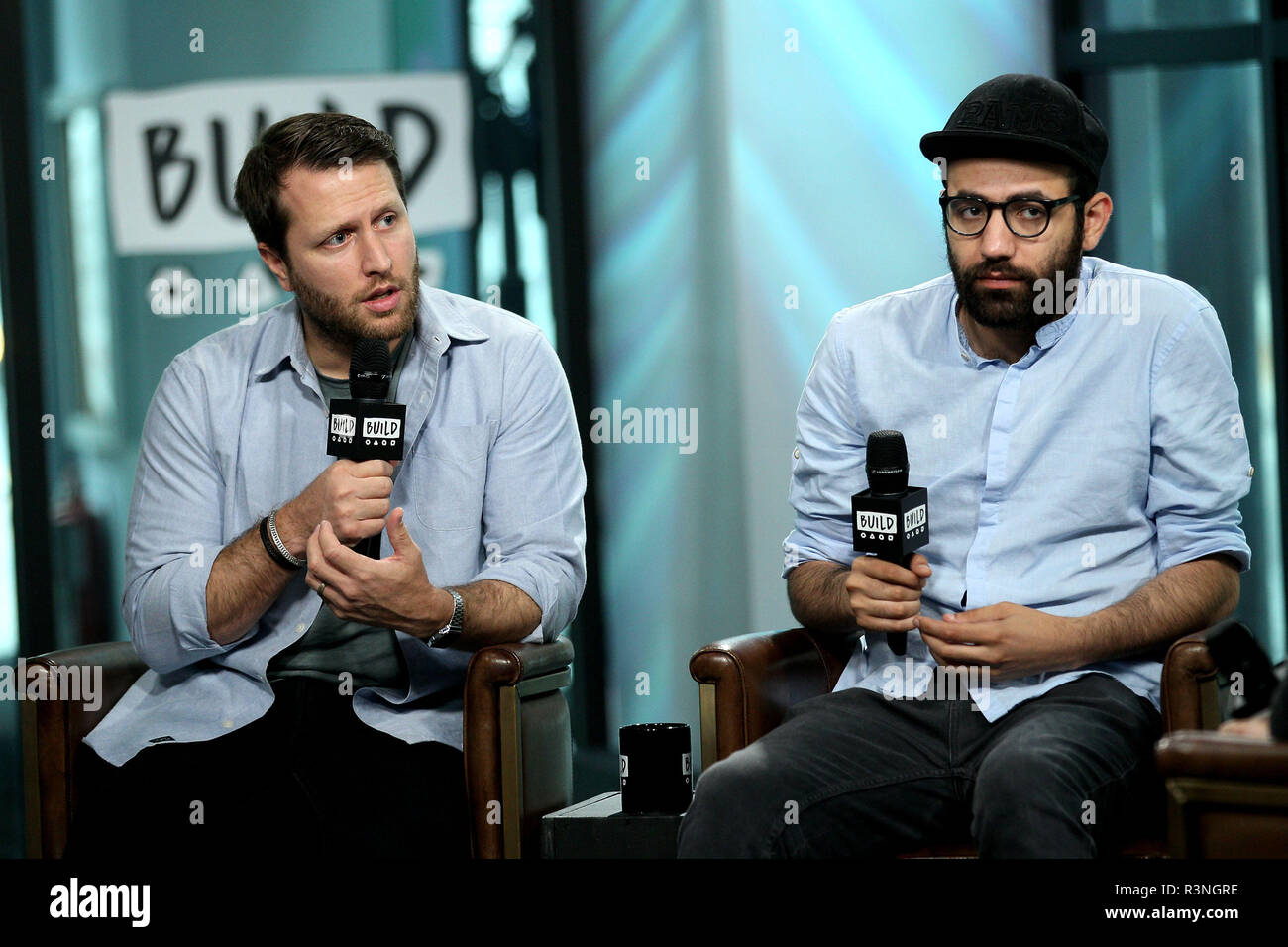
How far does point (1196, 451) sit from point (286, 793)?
1669 mm

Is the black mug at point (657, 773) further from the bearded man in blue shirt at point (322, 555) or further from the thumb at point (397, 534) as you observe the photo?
the thumb at point (397, 534)

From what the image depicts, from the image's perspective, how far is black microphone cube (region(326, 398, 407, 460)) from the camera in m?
2.27

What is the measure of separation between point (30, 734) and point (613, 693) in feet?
6.72

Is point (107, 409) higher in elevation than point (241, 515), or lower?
higher

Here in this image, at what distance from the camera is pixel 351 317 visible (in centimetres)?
263

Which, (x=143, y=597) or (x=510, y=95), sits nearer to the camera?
(x=143, y=597)

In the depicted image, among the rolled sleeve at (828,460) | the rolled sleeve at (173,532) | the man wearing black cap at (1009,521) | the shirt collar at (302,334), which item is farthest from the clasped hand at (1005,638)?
the rolled sleeve at (173,532)

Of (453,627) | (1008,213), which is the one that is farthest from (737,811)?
(1008,213)

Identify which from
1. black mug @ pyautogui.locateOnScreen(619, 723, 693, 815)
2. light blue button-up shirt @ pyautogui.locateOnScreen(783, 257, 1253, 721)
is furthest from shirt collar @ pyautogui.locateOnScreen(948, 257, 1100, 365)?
black mug @ pyautogui.locateOnScreen(619, 723, 693, 815)

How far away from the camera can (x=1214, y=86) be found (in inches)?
160

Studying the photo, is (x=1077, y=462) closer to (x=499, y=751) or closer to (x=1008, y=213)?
(x=1008, y=213)

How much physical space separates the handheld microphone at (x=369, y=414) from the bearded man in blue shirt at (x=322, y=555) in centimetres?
6

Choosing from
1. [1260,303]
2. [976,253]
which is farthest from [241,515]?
[1260,303]
